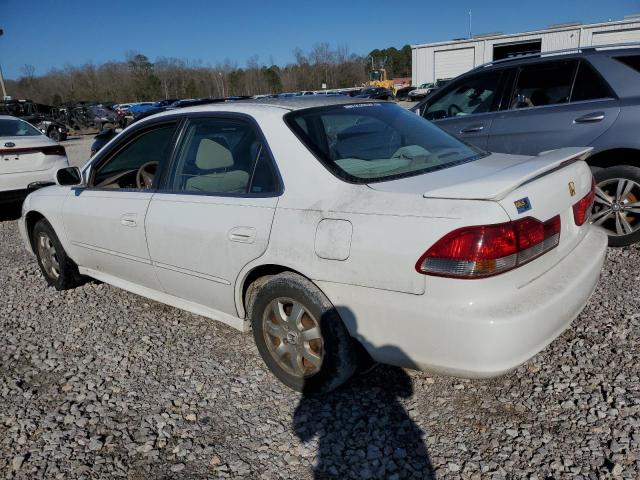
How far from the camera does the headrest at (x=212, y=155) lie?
3.28 meters

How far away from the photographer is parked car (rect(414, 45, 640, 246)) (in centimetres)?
447

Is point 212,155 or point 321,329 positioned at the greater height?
point 212,155

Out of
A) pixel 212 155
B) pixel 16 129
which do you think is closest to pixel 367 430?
pixel 212 155

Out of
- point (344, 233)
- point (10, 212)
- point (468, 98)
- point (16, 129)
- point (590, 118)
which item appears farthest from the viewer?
point (10, 212)

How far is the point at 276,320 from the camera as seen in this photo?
9.52 feet

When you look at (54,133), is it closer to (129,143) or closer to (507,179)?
(129,143)

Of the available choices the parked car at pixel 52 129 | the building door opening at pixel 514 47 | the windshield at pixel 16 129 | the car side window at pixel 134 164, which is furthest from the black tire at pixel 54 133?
the building door opening at pixel 514 47

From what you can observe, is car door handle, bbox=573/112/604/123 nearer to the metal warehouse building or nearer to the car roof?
the car roof

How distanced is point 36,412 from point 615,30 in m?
44.9

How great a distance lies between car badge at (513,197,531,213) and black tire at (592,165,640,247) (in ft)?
9.32

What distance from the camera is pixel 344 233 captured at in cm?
240

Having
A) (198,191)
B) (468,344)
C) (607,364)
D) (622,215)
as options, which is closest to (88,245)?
(198,191)

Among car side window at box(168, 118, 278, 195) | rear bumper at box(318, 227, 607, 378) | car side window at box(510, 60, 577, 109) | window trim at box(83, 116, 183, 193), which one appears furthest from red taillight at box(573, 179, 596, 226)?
window trim at box(83, 116, 183, 193)

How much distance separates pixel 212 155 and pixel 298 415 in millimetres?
1727
